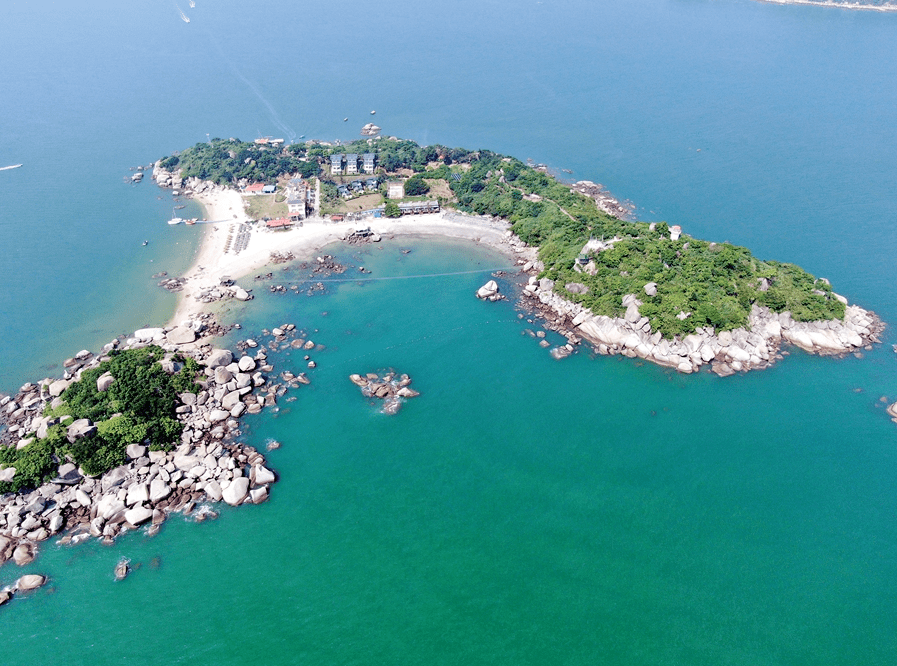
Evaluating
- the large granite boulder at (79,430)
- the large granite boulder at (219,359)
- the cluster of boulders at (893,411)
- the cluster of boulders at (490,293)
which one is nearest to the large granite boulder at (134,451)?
the large granite boulder at (79,430)

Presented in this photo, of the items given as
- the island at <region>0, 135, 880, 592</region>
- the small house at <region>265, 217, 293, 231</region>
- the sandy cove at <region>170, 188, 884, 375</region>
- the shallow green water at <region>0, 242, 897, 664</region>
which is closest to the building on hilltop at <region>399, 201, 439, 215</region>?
the island at <region>0, 135, 880, 592</region>

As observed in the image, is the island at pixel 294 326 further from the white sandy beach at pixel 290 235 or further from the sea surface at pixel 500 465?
the sea surface at pixel 500 465

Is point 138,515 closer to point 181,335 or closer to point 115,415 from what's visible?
point 115,415

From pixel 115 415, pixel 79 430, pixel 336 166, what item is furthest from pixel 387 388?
pixel 336 166

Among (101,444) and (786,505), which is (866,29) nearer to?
(786,505)

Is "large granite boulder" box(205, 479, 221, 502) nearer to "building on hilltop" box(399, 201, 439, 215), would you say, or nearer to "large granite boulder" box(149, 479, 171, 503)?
"large granite boulder" box(149, 479, 171, 503)

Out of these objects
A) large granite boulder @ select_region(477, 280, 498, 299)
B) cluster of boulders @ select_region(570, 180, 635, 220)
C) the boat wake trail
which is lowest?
large granite boulder @ select_region(477, 280, 498, 299)
